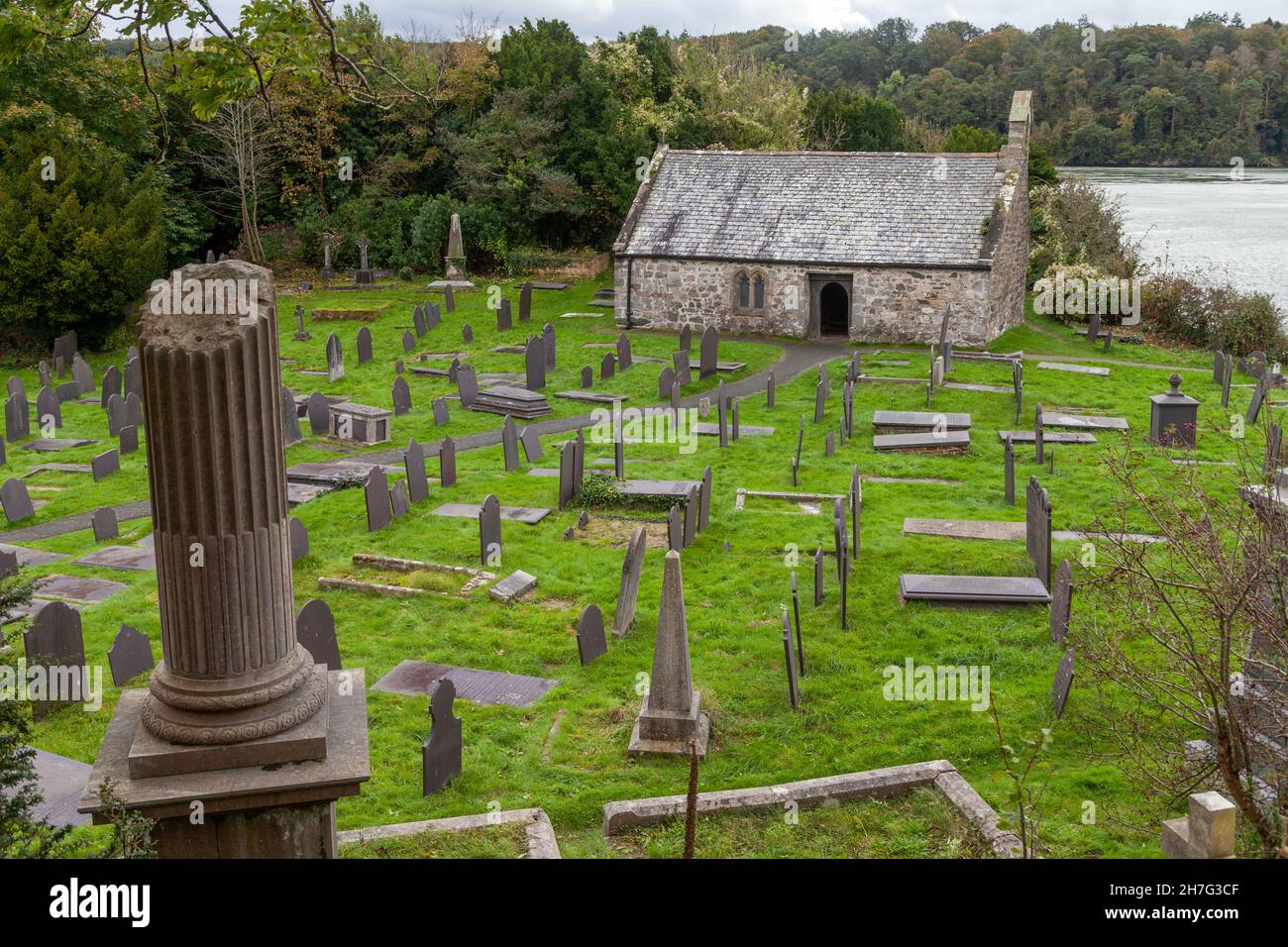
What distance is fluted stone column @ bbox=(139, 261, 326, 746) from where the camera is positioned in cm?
563

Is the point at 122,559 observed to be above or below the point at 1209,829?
below

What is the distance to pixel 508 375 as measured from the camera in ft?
89.0

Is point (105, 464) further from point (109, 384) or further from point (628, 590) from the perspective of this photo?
point (628, 590)

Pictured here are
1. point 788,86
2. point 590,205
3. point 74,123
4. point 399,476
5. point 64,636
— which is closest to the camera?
point 64,636

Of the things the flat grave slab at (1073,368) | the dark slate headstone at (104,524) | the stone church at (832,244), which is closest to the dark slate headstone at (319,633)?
the dark slate headstone at (104,524)

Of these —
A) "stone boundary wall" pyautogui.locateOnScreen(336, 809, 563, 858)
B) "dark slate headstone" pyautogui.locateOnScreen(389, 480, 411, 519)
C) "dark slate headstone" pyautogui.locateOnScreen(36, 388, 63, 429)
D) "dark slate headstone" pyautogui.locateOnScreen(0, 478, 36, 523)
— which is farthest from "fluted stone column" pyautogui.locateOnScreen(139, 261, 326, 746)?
"dark slate headstone" pyautogui.locateOnScreen(36, 388, 63, 429)

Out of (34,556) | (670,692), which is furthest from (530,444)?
(670,692)

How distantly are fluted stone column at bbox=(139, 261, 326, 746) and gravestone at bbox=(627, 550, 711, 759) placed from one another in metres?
4.82

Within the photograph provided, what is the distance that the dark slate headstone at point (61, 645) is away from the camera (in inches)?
451

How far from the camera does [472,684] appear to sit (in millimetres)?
11992

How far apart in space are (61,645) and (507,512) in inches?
273
